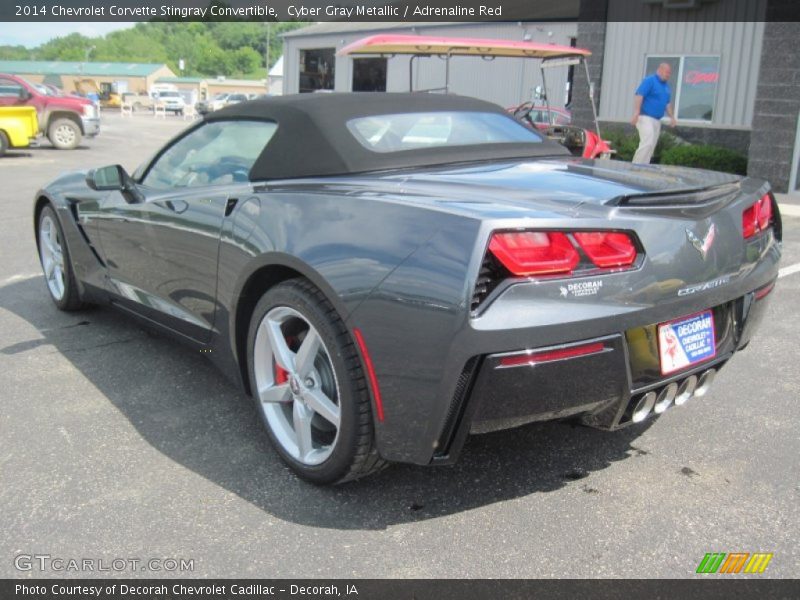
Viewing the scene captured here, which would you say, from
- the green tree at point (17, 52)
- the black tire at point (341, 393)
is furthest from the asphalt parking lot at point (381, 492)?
the green tree at point (17, 52)

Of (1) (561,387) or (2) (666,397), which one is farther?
(2) (666,397)

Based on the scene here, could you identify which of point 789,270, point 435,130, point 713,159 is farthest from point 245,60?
point 435,130

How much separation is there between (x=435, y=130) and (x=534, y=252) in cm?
155

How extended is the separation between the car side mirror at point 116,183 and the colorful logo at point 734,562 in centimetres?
305

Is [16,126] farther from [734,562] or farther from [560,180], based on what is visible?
[734,562]

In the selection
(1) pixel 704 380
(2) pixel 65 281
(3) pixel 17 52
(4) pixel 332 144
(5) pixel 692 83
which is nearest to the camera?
(1) pixel 704 380

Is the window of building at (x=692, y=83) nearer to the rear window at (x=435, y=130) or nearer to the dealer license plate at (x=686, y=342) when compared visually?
the rear window at (x=435, y=130)

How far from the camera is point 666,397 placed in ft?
9.17

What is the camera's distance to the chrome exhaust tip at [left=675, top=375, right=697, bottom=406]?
9.27 feet

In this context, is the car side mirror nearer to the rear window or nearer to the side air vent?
the rear window

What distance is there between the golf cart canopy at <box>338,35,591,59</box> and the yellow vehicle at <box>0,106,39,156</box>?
900cm

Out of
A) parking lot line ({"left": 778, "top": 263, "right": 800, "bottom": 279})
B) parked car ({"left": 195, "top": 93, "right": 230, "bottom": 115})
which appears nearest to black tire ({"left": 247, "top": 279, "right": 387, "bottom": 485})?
parked car ({"left": 195, "top": 93, "right": 230, "bottom": 115})

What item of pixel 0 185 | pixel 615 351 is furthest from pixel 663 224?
pixel 0 185
